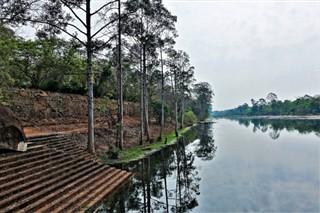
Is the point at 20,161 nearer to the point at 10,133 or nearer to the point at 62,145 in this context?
the point at 62,145

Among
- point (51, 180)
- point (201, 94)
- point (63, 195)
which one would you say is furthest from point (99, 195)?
point (201, 94)

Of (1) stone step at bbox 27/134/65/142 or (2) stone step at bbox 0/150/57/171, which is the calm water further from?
(1) stone step at bbox 27/134/65/142

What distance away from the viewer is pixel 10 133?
1717 millimetres

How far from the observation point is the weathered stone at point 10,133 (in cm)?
165

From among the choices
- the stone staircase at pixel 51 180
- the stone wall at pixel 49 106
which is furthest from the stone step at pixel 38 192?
the stone wall at pixel 49 106

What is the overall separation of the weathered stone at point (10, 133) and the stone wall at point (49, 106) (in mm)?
11365

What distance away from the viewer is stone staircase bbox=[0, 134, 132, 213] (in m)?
6.57

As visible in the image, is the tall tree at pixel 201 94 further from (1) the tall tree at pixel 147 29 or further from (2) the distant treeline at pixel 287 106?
(1) the tall tree at pixel 147 29

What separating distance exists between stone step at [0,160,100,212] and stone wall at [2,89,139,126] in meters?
5.39

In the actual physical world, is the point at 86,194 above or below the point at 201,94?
below

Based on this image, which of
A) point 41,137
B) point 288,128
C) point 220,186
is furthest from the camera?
point 288,128

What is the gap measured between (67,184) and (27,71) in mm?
13887

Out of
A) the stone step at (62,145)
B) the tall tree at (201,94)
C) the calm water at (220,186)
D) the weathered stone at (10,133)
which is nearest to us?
the weathered stone at (10,133)

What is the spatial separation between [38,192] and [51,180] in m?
0.89
